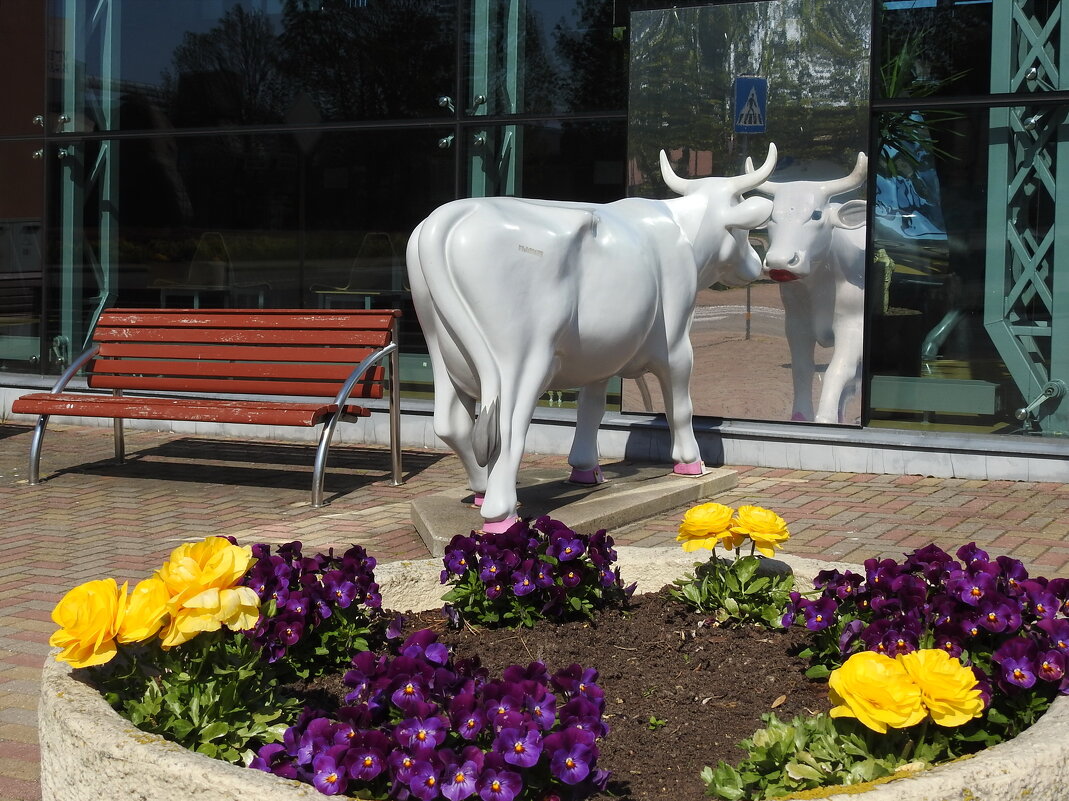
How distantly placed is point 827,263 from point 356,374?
130 inches

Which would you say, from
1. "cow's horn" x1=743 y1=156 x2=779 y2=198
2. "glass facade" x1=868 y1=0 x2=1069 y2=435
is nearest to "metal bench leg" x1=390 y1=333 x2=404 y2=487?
"cow's horn" x1=743 y1=156 x2=779 y2=198

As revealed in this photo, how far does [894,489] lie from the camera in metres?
7.91

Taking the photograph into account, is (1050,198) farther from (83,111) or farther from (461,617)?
(83,111)

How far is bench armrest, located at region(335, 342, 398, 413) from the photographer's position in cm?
758

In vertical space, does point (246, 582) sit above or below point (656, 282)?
below

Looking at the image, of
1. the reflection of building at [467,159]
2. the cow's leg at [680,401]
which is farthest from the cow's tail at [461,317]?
the reflection of building at [467,159]

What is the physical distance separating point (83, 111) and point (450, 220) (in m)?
7.20

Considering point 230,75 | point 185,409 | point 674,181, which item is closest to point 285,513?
point 185,409

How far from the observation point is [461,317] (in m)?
5.61

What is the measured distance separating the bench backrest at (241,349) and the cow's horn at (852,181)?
118 inches

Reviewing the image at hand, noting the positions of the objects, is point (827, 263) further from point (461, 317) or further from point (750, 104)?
point (461, 317)

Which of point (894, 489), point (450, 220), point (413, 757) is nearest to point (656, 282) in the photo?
point (450, 220)

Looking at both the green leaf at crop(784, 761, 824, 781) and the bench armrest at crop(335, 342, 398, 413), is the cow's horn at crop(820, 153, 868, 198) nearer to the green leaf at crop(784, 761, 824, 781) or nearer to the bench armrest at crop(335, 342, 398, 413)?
the bench armrest at crop(335, 342, 398, 413)

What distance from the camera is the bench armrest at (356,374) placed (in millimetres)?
7582
